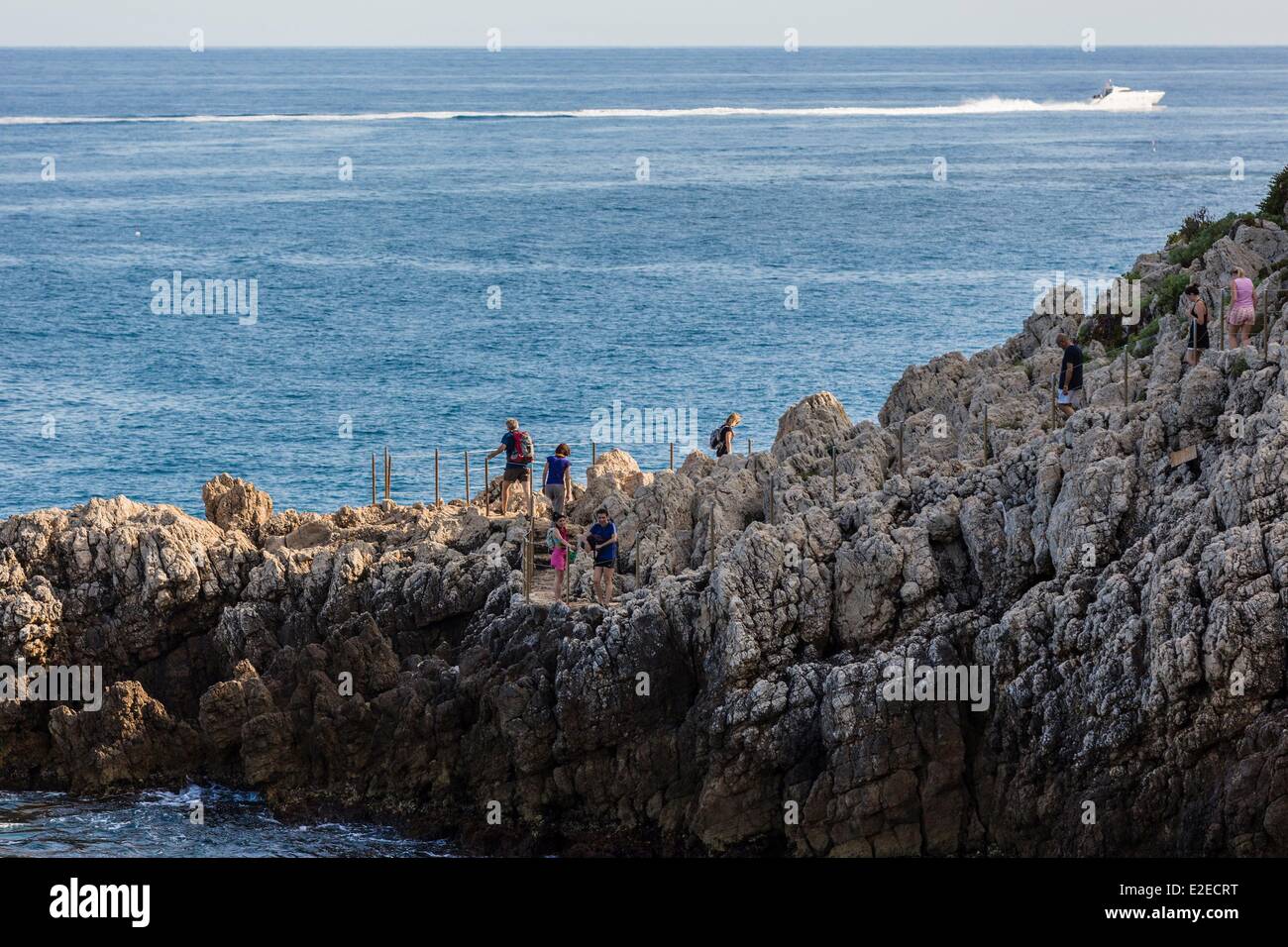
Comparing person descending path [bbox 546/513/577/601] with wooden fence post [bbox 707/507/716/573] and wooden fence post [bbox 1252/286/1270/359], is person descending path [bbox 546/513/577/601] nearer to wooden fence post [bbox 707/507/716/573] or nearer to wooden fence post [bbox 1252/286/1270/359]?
wooden fence post [bbox 707/507/716/573]

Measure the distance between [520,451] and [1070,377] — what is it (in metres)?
10.8

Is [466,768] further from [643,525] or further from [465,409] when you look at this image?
[465,409]

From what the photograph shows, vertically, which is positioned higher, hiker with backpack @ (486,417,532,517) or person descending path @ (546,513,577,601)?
hiker with backpack @ (486,417,532,517)

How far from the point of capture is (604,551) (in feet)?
105

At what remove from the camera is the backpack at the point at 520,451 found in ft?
121

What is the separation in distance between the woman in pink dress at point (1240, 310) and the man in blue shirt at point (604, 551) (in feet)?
38.6

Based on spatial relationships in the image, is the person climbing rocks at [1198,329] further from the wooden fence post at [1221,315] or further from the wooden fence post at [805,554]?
the wooden fence post at [805,554]

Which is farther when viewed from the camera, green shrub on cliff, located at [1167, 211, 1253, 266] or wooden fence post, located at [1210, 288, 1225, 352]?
green shrub on cliff, located at [1167, 211, 1253, 266]

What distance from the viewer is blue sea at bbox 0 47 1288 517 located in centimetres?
6688

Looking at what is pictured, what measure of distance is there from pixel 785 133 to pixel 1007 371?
148841 millimetres

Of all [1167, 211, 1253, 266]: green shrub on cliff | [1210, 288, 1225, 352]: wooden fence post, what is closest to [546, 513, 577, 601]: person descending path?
[1210, 288, 1225, 352]: wooden fence post

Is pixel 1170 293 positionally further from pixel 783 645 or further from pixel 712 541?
pixel 783 645

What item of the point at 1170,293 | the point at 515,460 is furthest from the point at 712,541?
the point at 1170,293

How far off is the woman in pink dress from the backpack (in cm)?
1350
